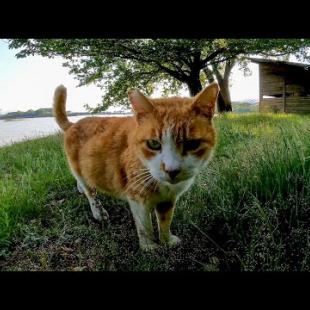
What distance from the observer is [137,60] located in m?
4.23

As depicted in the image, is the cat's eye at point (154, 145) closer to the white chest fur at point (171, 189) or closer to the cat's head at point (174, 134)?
the cat's head at point (174, 134)

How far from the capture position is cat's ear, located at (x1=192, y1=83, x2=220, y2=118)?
1.89 metres

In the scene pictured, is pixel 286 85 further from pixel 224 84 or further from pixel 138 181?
pixel 138 181

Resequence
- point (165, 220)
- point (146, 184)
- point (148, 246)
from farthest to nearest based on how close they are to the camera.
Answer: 1. point (165, 220)
2. point (148, 246)
3. point (146, 184)

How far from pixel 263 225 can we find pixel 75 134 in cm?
158

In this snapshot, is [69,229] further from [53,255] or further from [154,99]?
[154,99]

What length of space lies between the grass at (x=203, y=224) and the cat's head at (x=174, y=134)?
408 millimetres

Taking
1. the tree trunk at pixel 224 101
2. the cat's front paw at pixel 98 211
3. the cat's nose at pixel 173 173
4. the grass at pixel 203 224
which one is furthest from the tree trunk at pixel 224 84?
the cat's nose at pixel 173 173

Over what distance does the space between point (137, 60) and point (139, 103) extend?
240cm

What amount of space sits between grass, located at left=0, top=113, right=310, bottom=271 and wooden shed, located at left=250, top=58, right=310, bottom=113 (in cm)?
418

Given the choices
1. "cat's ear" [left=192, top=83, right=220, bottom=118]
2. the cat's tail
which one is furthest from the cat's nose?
the cat's tail

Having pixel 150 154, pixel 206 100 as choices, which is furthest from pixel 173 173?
pixel 206 100
